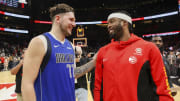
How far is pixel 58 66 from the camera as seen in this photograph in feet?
5.78

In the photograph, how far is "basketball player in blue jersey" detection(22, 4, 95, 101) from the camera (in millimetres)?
1578

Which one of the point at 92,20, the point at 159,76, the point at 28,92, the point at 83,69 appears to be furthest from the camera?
the point at 92,20

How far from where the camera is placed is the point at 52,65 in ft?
5.62

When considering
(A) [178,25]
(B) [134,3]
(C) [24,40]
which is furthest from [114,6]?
(C) [24,40]

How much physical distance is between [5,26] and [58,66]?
1140 inches

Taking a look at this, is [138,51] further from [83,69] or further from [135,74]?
[83,69]

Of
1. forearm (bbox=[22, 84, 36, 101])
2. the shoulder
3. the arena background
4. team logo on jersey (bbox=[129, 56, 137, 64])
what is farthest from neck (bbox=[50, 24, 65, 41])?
the arena background

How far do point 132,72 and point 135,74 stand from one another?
0.03 metres

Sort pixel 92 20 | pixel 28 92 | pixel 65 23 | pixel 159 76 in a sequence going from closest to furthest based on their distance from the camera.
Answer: pixel 28 92 → pixel 159 76 → pixel 65 23 → pixel 92 20

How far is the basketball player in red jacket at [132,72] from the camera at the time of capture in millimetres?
1660

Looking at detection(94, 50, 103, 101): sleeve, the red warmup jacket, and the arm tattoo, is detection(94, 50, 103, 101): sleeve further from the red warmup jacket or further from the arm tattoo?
the arm tattoo

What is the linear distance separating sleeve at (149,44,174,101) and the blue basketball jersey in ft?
2.84

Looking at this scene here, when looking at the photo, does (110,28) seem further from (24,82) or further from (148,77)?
(24,82)

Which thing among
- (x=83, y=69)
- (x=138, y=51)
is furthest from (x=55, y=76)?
(x=138, y=51)
